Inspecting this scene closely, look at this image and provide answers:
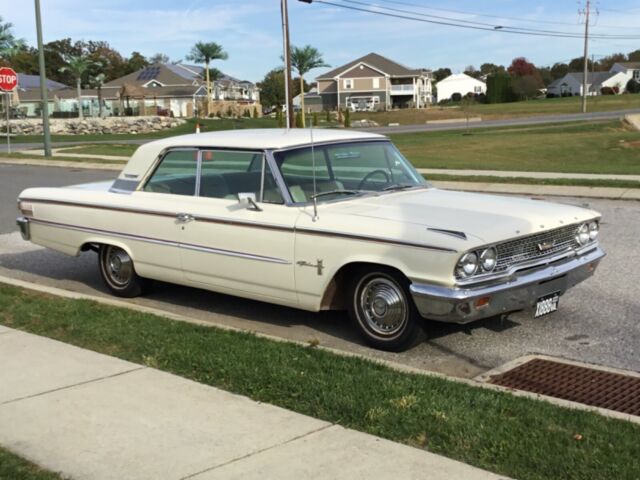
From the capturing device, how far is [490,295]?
16.7 feet

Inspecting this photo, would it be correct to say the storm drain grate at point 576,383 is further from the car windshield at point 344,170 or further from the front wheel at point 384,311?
the car windshield at point 344,170

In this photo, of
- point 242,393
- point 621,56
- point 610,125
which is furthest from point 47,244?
point 621,56

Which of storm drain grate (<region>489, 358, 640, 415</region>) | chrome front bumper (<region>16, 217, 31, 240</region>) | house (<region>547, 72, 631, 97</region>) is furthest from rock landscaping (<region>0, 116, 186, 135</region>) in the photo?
house (<region>547, 72, 631, 97</region>)

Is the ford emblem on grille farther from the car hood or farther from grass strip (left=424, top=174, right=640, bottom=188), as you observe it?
grass strip (left=424, top=174, right=640, bottom=188)

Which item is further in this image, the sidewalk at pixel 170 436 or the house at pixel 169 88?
the house at pixel 169 88

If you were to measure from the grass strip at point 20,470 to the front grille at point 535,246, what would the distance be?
Answer: 10.3ft

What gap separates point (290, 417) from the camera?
Answer: 422cm

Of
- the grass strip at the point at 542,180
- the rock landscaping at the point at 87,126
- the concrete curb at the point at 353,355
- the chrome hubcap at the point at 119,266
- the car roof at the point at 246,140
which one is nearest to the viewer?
the concrete curb at the point at 353,355

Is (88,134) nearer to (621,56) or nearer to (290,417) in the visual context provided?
(290,417)

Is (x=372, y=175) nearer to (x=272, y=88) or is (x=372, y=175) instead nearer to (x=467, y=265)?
(x=467, y=265)

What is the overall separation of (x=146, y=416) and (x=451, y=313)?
2079mm

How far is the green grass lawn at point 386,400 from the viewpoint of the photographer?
3.57 meters

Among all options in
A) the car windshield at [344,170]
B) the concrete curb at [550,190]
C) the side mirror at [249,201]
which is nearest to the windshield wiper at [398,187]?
the car windshield at [344,170]

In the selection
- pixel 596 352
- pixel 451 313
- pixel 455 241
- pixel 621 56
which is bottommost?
pixel 596 352
